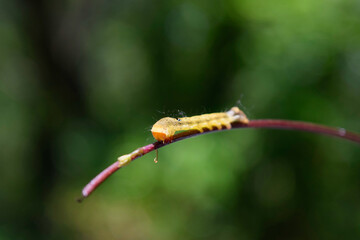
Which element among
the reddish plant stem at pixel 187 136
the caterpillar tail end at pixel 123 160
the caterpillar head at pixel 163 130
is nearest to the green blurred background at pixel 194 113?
the caterpillar head at pixel 163 130

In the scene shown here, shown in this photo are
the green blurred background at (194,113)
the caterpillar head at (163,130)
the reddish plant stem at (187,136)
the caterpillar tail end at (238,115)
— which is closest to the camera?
the reddish plant stem at (187,136)

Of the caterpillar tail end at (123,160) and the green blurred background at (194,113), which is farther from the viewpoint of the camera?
the green blurred background at (194,113)

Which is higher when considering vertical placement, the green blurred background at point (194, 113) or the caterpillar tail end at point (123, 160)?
the green blurred background at point (194, 113)

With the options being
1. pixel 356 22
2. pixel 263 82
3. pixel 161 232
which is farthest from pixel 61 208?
pixel 356 22

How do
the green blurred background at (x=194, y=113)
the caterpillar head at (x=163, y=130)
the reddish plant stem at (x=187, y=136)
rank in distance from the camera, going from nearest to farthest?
the reddish plant stem at (x=187, y=136) < the caterpillar head at (x=163, y=130) < the green blurred background at (x=194, y=113)

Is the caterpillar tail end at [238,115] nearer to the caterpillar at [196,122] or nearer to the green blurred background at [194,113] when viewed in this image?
the caterpillar at [196,122]

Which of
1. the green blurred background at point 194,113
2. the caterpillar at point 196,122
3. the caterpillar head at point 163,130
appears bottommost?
the caterpillar head at point 163,130

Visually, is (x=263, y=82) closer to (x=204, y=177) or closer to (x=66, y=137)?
(x=204, y=177)
